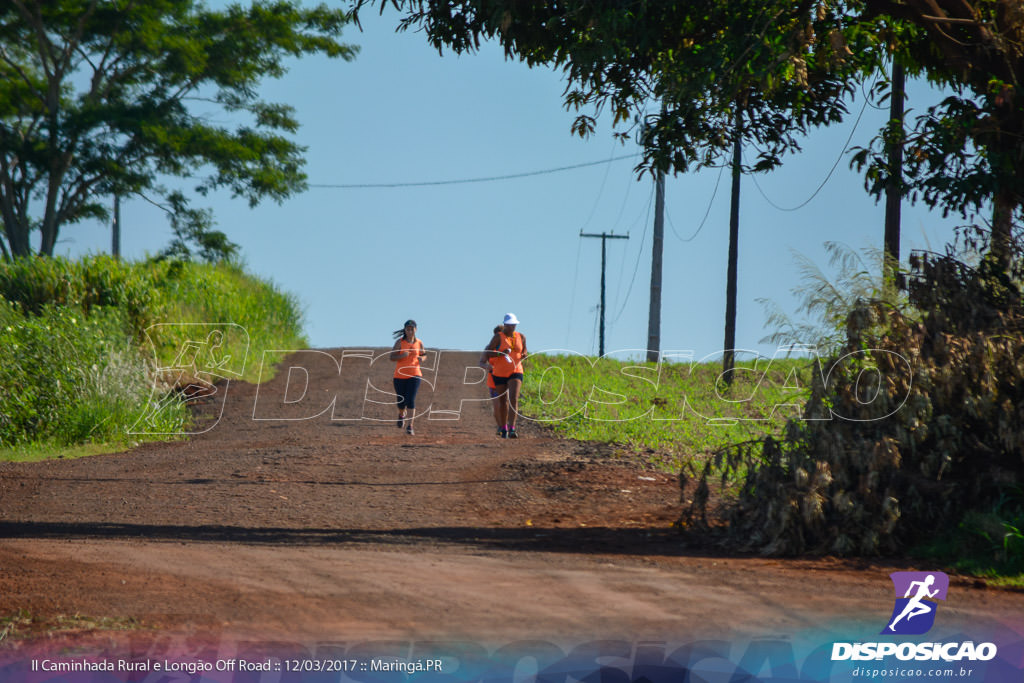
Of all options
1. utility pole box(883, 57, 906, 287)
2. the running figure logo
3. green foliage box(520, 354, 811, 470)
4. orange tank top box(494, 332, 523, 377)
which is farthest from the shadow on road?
orange tank top box(494, 332, 523, 377)

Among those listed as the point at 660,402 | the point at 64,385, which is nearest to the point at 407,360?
the point at 64,385

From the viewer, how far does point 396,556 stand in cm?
817

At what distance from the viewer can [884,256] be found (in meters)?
10.1

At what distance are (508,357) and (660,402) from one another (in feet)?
22.7

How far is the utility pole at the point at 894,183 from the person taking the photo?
10.0 m

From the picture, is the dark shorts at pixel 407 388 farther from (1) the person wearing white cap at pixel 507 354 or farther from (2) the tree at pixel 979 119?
(2) the tree at pixel 979 119

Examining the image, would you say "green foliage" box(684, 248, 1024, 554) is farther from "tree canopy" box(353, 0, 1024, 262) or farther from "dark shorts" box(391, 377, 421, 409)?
"dark shorts" box(391, 377, 421, 409)

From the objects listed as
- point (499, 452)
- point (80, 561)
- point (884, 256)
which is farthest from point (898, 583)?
point (499, 452)

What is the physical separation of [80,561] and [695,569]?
4.85m

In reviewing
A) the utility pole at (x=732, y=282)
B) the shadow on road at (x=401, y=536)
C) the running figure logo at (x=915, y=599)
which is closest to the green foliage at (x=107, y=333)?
the shadow on road at (x=401, y=536)

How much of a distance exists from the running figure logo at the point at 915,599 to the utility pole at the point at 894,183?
3340 mm

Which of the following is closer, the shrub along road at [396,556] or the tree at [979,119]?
the shrub along road at [396,556]

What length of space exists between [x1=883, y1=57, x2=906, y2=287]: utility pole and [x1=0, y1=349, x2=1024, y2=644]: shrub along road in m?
3.31

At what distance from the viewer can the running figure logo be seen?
20.5ft
